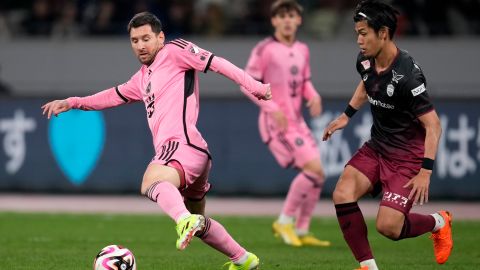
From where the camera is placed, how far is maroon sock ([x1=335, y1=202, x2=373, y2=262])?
8.84 metres

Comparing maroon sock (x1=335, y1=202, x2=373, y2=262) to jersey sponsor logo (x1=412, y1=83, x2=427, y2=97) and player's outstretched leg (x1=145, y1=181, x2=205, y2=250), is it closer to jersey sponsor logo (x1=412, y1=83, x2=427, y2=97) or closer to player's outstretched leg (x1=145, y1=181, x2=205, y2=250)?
jersey sponsor logo (x1=412, y1=83, x2=427, y2=97)

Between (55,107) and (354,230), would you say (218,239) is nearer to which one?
(354,230)

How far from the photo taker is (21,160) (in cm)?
1912

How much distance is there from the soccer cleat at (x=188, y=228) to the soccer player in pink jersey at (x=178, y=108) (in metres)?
0.54

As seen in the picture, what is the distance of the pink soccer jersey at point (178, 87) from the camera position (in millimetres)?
8812

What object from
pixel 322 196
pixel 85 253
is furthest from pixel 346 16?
pixel 85 253

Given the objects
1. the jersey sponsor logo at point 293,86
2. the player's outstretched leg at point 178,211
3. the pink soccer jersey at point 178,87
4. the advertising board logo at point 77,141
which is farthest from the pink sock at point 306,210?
the advertising board logo at point 77,141

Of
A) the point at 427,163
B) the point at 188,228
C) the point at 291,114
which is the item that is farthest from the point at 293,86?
the point at 188,228

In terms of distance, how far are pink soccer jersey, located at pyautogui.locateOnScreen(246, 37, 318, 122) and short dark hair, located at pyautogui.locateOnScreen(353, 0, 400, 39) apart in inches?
159

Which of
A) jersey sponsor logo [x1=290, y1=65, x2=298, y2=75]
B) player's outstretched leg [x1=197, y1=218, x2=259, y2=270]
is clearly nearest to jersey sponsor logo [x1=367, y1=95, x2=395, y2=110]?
player's outstretched leg [x1=197, y1=218, x2=259, y2=270]

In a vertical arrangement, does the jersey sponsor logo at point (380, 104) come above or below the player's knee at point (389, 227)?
above

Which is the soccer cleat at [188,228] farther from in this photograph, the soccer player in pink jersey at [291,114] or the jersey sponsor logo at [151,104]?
the soccer player in pink jersey at [291,114]

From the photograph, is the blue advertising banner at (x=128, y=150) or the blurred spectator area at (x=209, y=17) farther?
the blurred spectator area at (x=209, y=17)

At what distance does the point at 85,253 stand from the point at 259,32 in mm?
10836
